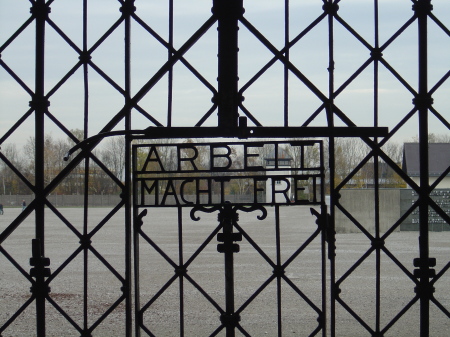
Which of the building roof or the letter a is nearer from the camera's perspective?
the letter a

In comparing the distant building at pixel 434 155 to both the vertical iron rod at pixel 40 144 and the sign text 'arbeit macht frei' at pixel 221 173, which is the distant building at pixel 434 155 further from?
the vertical iron rod at pixel 40 144

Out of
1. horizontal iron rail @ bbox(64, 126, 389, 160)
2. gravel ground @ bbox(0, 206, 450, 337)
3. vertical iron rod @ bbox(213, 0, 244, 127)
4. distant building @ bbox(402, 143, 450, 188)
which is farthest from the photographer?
gravel ground @ bbox(0, 206, 450, 337)

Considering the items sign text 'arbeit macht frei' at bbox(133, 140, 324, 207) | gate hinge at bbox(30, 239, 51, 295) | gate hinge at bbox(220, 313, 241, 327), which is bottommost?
gate hinge at bbox(220, 313, 241, 327)

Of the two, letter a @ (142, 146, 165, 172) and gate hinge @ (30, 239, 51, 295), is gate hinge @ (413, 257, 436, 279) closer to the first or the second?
letter a @ (142, 146, 165, 172)

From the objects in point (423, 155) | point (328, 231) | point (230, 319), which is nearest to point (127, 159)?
point (230, 319)

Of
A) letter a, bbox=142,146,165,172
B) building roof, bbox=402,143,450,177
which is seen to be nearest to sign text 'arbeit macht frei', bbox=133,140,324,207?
letter a, bbox=142,146,165,172

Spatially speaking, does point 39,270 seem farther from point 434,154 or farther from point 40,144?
point 434,154

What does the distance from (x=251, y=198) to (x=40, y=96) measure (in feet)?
3.98

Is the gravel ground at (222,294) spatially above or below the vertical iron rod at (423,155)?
below

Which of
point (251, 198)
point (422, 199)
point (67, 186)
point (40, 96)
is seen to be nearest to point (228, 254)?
point (251, 198)

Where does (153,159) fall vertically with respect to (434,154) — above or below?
below

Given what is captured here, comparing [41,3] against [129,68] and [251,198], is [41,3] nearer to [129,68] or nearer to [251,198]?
[129,68]

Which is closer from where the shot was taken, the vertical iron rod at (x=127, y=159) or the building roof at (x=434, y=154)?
the vertical iron rod at (x=127, y=159)

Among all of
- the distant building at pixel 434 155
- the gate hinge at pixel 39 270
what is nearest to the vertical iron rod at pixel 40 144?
the gate hinge at pixel 39 270
